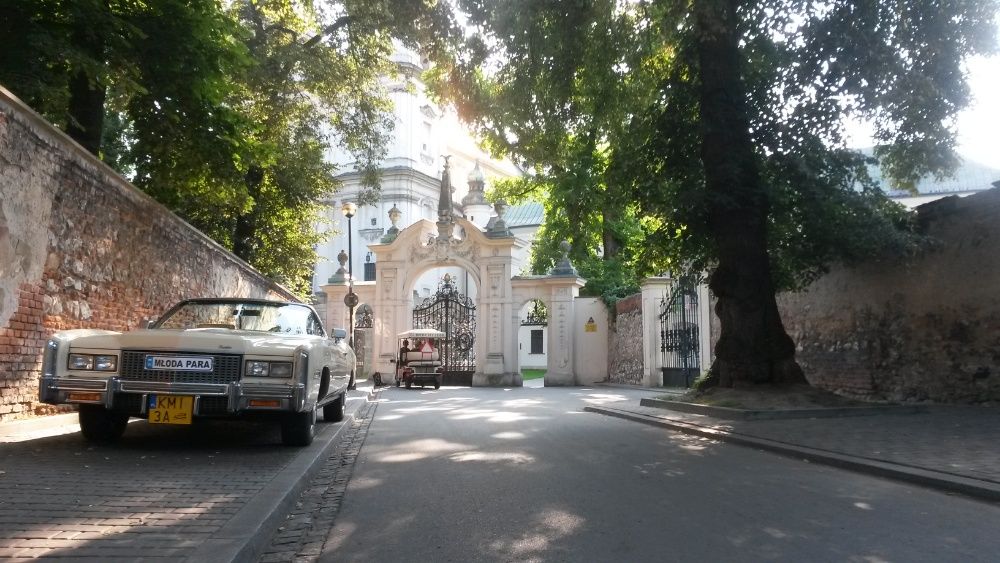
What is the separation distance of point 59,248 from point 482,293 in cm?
→ 2171

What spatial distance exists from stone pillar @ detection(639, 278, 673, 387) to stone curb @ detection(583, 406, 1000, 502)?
46.6 ft

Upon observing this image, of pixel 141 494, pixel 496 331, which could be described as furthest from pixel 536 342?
pixel 141 494

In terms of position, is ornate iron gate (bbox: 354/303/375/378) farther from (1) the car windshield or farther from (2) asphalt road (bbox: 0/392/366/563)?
(2) asphalt road (bbox: 0/392/366/563)

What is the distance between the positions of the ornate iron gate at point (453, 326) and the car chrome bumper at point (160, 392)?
24.0m

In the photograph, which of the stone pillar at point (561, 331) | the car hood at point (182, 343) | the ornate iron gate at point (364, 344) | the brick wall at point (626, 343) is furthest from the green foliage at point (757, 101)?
the ornate iron gate at point (364, 344)

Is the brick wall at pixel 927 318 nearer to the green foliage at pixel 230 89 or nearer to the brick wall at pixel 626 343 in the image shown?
the green foliage at pixel 230 89

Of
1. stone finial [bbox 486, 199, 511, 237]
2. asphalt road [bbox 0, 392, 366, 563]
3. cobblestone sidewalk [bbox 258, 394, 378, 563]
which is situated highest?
stone finial [bbox 486, 199, 511, 237]

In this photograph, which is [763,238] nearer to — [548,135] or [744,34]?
[744,34]

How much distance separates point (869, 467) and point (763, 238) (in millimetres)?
6585

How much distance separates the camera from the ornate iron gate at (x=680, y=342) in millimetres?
22391

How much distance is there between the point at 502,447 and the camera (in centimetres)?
898

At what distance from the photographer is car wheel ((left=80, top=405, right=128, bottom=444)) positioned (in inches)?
288

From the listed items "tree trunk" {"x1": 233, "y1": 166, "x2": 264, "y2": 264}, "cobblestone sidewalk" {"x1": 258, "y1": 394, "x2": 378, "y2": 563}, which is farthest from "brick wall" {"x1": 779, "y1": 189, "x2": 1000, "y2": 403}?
"tree trunk" {"x1": 233, "y1": 166, "x2": 264, "y2": 264}

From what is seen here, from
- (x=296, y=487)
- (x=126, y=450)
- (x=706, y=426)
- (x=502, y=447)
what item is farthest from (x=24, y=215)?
(x=706, y=426)
